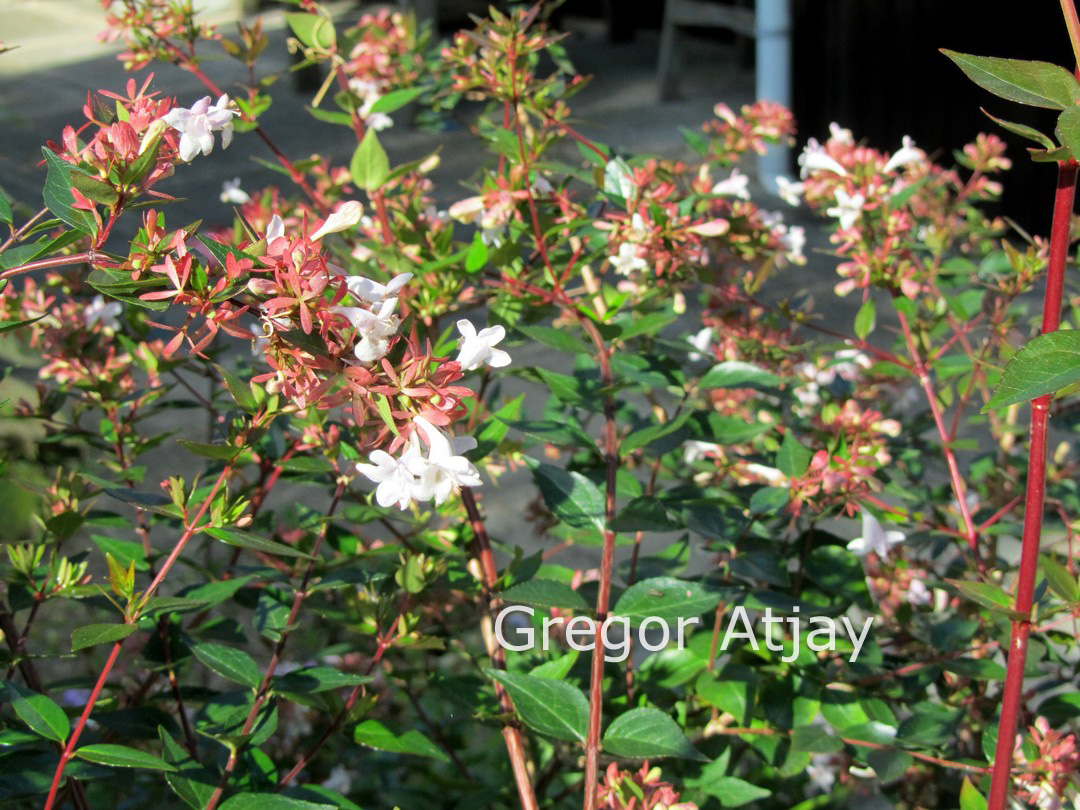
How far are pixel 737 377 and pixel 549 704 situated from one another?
0.33 m

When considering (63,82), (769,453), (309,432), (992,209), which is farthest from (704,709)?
(63,82)

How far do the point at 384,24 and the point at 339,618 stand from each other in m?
0.73

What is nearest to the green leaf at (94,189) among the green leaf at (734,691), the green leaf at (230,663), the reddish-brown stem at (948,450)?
the green leaf at (230,663)

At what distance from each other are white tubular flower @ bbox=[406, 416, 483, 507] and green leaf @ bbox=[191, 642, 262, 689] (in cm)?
25

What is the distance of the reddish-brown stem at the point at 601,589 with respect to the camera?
608 millimetres

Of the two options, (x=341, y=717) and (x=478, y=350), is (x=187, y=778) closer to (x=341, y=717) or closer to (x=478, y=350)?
(x=341, y=717)

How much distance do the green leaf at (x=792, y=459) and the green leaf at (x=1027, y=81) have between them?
350mm

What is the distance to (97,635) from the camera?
1.80 ft

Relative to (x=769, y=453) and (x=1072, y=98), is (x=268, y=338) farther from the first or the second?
(x=769, y=453)

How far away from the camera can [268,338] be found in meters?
0.48

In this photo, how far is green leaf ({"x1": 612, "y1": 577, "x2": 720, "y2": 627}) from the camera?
684 millimetres

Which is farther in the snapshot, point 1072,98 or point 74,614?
point 74,614

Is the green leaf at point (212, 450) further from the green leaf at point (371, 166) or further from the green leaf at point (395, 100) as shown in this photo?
the green leaf at point (395, 100)

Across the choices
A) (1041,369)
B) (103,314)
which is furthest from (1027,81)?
(103,314)
